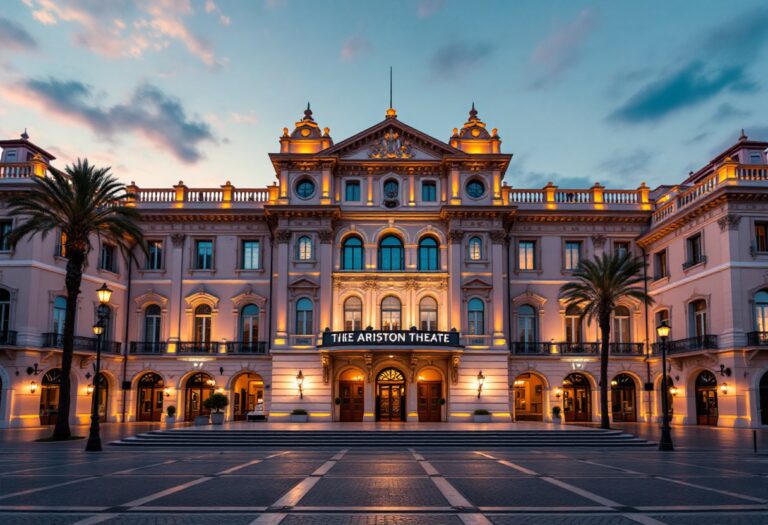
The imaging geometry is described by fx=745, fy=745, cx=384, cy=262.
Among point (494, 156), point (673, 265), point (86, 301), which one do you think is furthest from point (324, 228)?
point (673, 265)

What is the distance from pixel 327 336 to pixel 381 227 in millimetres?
8500

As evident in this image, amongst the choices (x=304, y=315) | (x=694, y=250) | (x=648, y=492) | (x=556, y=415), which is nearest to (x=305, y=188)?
(x=304, y=315)

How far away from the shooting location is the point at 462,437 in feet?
111

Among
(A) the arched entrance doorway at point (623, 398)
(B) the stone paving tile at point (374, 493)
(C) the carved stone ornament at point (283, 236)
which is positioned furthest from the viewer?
(A) the arched entrance doorway at point (623, 398)

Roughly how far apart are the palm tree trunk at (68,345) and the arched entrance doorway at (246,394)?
728 inches

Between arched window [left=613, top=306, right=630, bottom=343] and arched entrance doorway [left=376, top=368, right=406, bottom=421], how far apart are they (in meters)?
15.5

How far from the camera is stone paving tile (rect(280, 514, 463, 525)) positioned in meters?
11.8

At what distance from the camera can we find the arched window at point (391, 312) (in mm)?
48562

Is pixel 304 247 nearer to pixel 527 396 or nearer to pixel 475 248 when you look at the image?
pixel 475 248

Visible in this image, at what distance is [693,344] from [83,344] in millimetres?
37131

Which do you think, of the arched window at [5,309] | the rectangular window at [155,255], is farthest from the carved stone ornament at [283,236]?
the arched window at [5,309]

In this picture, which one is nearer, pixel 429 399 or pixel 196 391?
pixel 429 399

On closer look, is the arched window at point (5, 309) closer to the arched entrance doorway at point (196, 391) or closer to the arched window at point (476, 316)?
the arched entrance doorway at point (196, 391)

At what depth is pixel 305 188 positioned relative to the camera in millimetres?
49375
